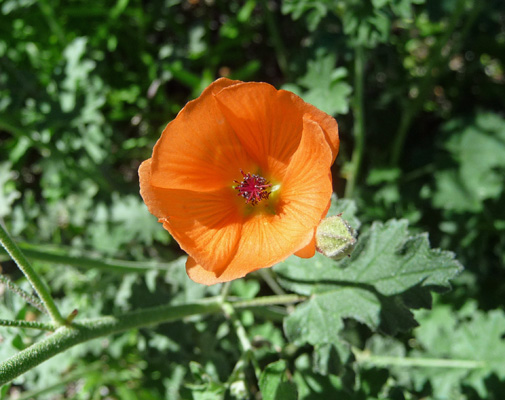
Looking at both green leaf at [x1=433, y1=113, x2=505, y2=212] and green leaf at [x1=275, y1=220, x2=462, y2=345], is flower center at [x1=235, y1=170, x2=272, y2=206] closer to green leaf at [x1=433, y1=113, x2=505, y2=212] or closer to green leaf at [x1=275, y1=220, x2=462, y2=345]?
green leaf at [x1=275, y1=220, x2=462, y2=345]

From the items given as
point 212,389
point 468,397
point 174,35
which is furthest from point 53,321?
point 174,35

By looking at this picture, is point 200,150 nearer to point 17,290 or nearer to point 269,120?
point 269,120

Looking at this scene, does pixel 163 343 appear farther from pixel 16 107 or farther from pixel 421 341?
pixel 16 107

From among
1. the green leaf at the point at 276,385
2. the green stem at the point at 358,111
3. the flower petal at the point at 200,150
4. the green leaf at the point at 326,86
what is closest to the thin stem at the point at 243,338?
the green leaf at the point at 276,385

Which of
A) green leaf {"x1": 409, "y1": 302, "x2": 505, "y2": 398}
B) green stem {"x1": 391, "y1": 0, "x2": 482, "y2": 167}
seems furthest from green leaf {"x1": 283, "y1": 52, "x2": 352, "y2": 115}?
green leaf {"x1": 409, "y1": 302, "x2": 505, "y2": 398}

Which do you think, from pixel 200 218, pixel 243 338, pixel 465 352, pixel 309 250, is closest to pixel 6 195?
pixel 200 218

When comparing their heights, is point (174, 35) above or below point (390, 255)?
above
